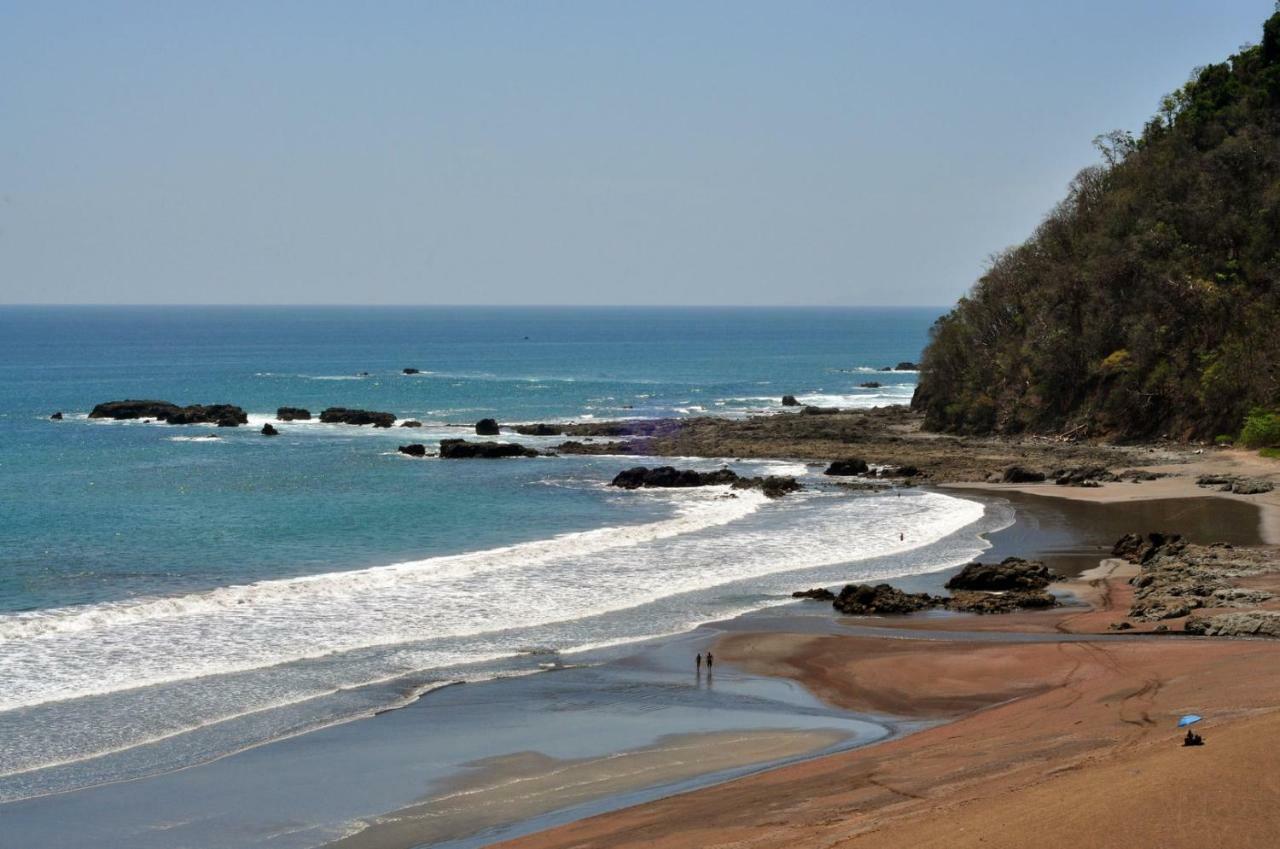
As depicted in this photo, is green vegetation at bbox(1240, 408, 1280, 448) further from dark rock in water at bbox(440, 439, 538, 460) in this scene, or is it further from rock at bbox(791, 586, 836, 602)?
dark rock in water at bbox(440, 439, 538, 460)

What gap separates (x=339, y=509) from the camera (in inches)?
1886

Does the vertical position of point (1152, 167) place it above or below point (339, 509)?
above

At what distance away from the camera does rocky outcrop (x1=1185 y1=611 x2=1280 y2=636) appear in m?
25.5

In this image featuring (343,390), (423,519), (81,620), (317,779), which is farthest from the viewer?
(343,390)

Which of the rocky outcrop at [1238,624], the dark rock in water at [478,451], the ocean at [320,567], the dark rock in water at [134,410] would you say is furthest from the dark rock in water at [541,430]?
→ the rocky outcrop at [1238,624]

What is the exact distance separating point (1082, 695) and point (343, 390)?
97.6 metres

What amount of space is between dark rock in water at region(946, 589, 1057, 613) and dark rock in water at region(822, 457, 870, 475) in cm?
2652

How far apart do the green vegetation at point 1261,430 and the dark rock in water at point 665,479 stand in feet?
72.4

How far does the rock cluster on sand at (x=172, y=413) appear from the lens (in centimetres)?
8300

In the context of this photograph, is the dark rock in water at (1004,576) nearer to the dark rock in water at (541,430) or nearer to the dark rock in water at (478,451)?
the dark rock in water at (478,451)

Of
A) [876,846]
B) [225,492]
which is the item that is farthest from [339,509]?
[876,846]

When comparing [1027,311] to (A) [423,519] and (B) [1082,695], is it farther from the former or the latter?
(B) [1082,695]

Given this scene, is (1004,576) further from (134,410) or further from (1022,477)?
(134,410)

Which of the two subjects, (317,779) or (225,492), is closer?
(317,779)
